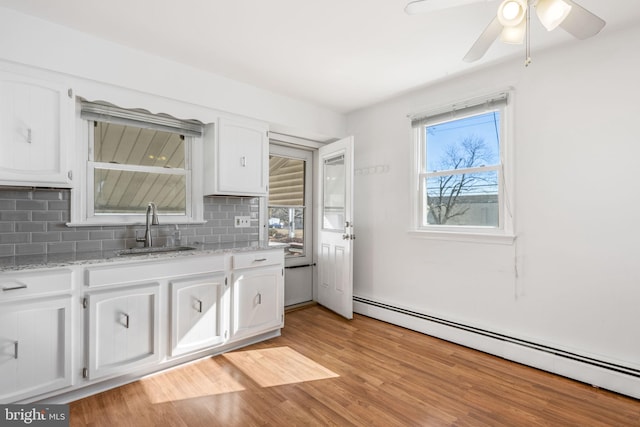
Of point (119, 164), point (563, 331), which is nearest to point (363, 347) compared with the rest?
point (563, 331)

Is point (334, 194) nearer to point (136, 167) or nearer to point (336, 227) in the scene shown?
point (336, 227)

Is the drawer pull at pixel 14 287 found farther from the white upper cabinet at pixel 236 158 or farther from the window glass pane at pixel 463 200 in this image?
the window glass pane at pixel 463 200

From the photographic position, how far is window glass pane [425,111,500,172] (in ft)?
9.56

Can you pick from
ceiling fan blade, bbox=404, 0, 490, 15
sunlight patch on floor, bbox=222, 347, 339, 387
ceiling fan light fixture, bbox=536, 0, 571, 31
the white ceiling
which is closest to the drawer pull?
sunlight patch on floor, bbox=222, 347, 339, 387

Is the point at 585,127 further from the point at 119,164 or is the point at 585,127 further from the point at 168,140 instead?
the point at 119,164

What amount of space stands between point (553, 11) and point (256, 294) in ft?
8.90

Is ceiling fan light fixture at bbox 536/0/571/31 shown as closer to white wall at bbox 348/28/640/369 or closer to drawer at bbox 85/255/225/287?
white wall at bbox 348/28/640/369

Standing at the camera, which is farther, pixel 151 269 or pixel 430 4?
pixel 151 269

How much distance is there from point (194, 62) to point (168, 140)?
75 centimetres

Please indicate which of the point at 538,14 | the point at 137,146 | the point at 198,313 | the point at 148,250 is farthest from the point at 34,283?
the point at 538,14

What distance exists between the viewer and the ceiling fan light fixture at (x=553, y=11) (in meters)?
1.31

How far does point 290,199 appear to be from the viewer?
4152 millimetres

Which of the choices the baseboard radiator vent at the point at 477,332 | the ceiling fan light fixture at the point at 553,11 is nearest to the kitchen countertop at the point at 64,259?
the baseboard radiator vent at the point at 477,332

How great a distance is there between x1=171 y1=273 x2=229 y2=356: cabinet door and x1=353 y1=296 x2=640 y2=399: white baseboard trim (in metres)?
1.86
